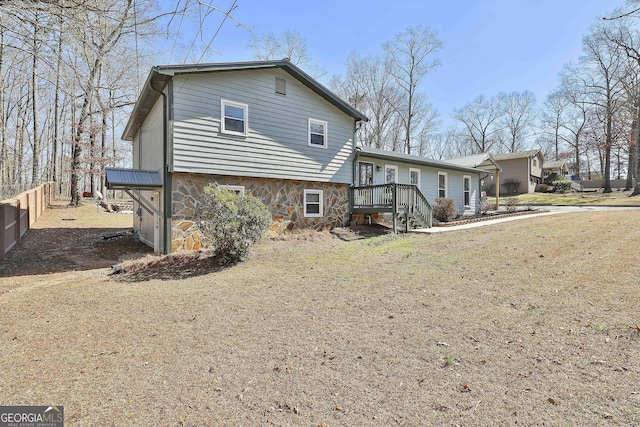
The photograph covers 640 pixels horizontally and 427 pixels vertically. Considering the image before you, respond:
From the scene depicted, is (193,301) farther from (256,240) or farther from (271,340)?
(256,240)

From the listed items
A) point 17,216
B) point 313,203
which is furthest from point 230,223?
point 17,216

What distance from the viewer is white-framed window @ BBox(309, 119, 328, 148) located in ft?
39.8

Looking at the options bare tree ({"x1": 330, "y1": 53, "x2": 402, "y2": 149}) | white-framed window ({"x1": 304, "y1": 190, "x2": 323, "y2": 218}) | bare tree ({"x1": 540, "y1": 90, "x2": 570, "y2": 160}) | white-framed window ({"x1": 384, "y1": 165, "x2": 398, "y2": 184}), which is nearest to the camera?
white-framed window ({"x1": 304, "y1": 190, "x2": 323, "y2": 218})

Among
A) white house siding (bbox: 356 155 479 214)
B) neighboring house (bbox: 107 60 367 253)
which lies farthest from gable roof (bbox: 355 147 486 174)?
neighboring house (bbox: 107 60 367 253)

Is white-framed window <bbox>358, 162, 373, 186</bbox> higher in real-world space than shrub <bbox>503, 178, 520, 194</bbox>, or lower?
lower

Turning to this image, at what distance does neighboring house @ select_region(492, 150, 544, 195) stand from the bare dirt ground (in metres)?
31.1

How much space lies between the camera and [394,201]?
37.9 feet

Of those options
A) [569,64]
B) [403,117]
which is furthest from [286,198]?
[569,64]

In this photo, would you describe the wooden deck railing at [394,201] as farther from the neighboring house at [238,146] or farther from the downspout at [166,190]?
the downspout at [166,190]

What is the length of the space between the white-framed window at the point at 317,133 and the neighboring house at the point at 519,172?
28924 millimetres

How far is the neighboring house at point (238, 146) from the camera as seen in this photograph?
899 centimetres

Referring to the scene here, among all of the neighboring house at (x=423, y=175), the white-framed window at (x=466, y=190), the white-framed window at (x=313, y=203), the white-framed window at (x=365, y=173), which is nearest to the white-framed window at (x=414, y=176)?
the neighboring house at (x=423, y=175)

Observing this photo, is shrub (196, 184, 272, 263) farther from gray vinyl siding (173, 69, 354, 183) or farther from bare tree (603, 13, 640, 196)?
bare tree (603, 13, 640, 196)

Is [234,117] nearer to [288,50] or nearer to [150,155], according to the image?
[150,155]
